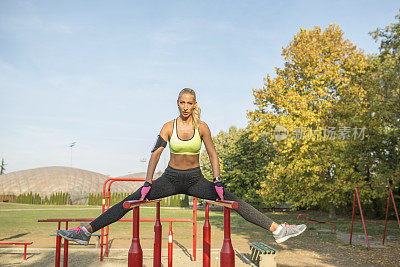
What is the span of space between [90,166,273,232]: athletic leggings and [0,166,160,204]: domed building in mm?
32582

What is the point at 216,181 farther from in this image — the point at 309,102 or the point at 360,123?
the point at 309,102

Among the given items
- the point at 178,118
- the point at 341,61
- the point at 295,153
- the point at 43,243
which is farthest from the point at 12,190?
the point at 178,118

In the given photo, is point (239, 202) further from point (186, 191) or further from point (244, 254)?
point (244, 254)

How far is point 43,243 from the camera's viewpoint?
10172 millimetres

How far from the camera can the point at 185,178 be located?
311 cm

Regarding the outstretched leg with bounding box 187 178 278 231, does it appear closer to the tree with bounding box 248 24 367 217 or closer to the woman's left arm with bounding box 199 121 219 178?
the woman's left arm with bounding box 199 121 219 178

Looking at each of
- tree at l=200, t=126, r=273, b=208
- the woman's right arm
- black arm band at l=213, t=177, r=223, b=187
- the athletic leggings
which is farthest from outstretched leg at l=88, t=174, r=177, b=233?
tree at l=200, t=126, r=273, b=208

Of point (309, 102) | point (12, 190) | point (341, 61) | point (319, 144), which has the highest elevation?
point (341, 61)

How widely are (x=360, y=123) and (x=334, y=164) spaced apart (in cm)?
376

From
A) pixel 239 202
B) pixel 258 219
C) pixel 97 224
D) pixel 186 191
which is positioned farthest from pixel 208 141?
pixel 97 224

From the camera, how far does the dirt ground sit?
25.3ft

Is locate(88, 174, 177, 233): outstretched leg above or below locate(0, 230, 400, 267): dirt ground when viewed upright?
above

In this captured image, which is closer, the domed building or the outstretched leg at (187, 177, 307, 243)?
the outstretched leg at (187, 177, 307, 243)

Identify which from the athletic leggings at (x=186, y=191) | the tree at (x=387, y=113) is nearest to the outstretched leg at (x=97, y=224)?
the athletic leggings at (x=186, y=191)
